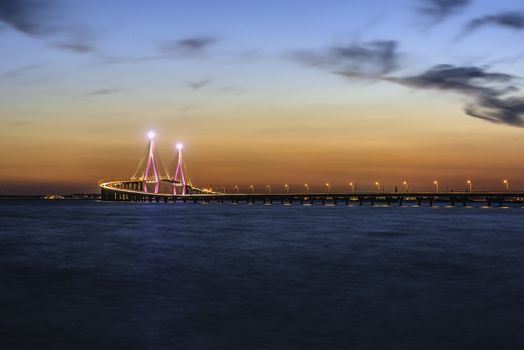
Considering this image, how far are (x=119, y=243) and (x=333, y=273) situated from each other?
17.4 meters

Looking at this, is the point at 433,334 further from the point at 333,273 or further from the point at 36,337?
the point at 333,273

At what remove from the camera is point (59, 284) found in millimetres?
17984

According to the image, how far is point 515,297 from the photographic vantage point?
52.7 ft

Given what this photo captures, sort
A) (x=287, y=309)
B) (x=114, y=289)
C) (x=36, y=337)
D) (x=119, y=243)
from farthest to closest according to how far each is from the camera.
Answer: (x=119, y=243), (x=114, y=289), (x=287, y=309), (x=36, y=337)

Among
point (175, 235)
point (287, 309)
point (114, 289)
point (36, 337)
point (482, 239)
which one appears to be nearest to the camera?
point (36, 337)

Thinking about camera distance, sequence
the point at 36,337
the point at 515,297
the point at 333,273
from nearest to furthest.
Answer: the point at 36,337 < the point at 515,297 < the point at 333,273

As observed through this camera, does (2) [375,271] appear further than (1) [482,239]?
No

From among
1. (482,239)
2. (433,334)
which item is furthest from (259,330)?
(482,239)

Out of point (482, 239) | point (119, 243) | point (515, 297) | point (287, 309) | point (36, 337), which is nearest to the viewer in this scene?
point (36, 337)

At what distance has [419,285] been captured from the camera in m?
17.9

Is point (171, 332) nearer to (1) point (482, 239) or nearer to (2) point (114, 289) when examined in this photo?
(2) point (114, 289)

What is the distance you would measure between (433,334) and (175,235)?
3155 centimetres

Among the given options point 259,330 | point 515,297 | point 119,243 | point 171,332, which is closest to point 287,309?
point 259,330

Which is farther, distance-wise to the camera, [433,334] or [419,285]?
[419,285]
